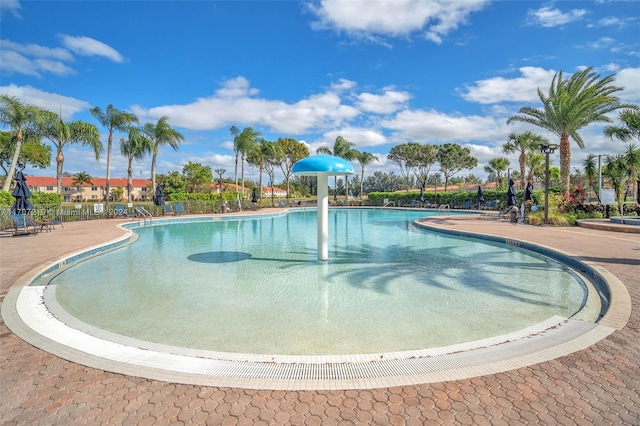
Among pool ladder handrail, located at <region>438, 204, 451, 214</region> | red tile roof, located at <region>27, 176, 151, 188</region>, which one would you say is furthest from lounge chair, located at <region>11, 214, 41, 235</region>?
red tile roof, located at <region>27, 176, 151, 188</region>

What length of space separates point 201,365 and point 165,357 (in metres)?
0.48

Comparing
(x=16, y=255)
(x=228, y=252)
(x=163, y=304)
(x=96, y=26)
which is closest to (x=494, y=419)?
(x=163, y=304)

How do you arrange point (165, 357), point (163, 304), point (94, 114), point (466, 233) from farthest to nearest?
point (94, 114), point (466, 233), point (163, 304), point (165, 357)

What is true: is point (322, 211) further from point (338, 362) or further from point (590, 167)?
point (590, 167)

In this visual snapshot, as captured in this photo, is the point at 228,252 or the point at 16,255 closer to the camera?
the point at 16,255

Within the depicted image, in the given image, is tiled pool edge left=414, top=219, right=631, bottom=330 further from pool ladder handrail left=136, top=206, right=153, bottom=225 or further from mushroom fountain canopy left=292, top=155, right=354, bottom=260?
pool ladder handrail left=136, top=206, right=153, bottom=225

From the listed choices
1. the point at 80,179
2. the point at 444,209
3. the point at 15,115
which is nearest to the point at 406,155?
the point at 444,209

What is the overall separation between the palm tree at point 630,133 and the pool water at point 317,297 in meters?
18.0

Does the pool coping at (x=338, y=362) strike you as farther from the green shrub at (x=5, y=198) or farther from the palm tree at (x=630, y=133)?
the palm tree at (x=630, y=133)

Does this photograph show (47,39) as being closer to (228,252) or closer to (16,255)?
(16,255)

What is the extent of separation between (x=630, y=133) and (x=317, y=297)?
91.7 feet

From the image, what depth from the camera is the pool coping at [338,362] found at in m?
3.15

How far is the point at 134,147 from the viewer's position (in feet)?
114

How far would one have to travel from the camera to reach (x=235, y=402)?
9.18 ft
